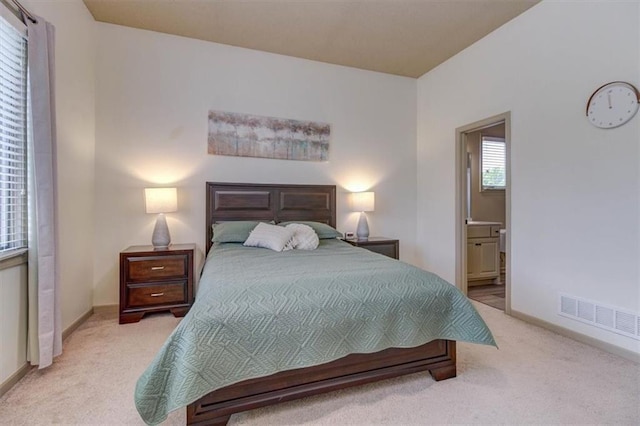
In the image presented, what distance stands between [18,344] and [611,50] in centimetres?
460

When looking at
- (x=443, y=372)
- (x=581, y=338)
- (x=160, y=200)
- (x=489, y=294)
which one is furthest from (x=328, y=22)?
(x=489, y=294)

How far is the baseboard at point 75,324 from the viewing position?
95.7 inches

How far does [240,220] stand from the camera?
11.3ft

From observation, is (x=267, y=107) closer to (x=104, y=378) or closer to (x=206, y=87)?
(x=206, y=87)

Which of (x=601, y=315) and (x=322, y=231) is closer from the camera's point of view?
(x=601, y=315)

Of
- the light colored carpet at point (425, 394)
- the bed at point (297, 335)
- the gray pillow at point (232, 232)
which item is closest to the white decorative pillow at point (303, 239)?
the gray pillow at point (232, 232)

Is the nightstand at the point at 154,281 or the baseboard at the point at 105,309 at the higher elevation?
the nightstand at the point at 154,281

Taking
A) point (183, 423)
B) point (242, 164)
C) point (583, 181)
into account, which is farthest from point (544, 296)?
point (242, 164)

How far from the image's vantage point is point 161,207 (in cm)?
296

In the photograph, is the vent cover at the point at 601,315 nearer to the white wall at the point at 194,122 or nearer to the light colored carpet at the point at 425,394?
the light colored carpet at the point at 425,394

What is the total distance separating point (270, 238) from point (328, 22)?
7.39 feet

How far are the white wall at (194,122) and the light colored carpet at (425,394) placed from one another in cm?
136

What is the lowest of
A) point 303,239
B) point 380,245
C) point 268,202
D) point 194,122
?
point 380,245

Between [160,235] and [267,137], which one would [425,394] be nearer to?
[160,235]
